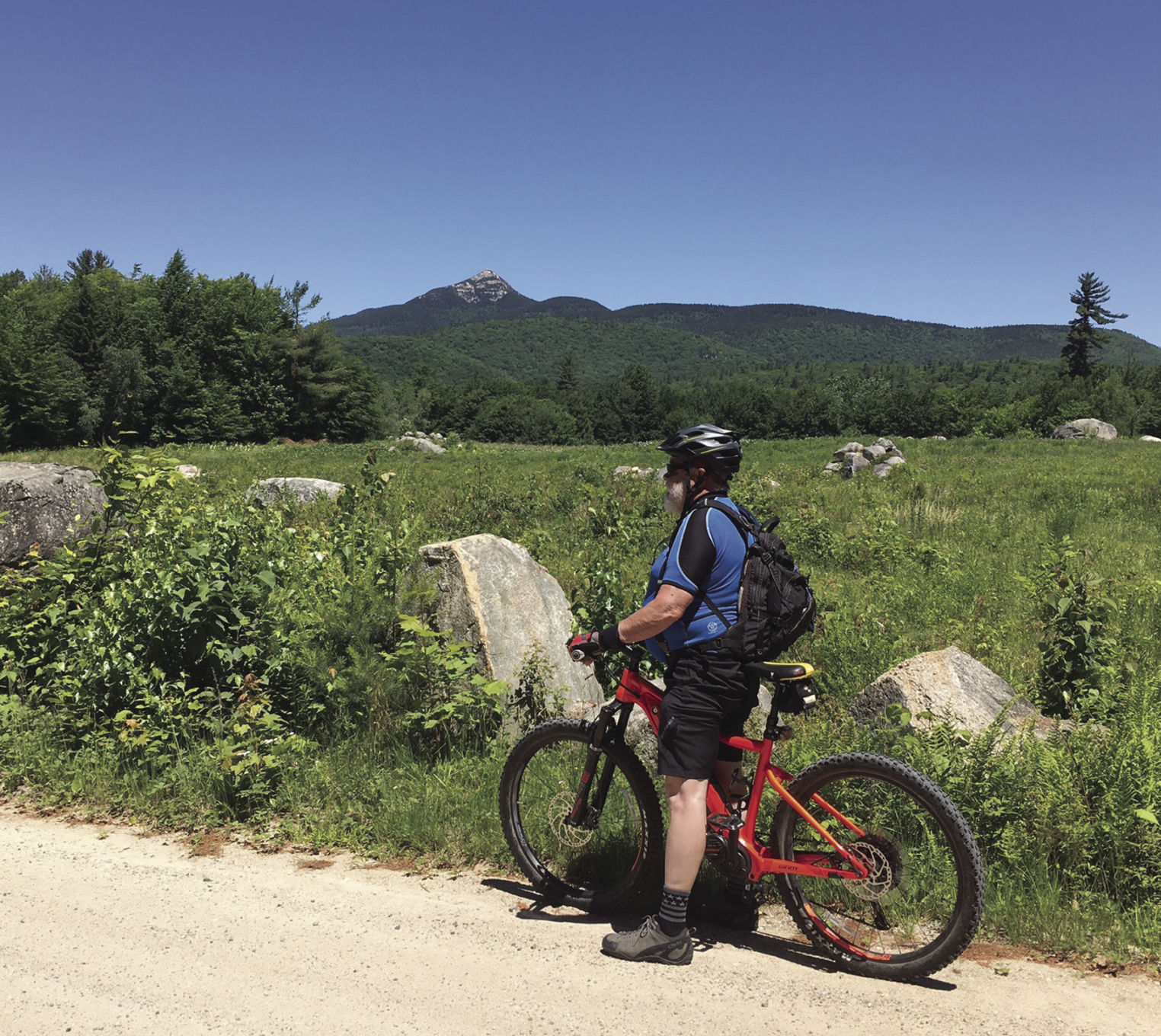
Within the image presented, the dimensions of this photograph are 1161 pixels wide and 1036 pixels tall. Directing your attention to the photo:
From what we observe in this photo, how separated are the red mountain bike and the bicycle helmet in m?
1.00

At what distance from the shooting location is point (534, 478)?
21.7m

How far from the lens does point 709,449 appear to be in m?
3.88

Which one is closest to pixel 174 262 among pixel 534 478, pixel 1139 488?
pixel 534 478

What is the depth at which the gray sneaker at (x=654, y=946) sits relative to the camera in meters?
3.77

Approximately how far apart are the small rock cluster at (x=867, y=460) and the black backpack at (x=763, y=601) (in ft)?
64.9

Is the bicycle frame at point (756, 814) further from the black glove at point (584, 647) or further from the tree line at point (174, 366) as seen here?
the tree line at point (174, 366)

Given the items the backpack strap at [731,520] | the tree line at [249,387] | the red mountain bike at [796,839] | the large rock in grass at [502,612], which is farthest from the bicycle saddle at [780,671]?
the tree line at [249,387]

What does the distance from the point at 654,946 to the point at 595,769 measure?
3.19 ft

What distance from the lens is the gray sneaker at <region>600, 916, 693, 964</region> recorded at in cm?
377

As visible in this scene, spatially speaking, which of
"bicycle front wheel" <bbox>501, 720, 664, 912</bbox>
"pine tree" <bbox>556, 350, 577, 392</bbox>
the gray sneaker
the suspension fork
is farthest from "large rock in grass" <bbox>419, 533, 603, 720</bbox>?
"pine tree" <bbox>556, 350, 577, 392</bbox>

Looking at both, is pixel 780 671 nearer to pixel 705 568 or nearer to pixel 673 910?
pixel 705 568

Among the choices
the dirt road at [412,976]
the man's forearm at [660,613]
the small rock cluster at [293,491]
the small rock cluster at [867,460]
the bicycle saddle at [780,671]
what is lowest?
the dirt road at [412,976]

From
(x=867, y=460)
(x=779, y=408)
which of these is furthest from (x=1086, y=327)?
(x=867, y=460)

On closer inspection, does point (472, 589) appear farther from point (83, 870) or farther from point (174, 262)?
point (174, 262)
